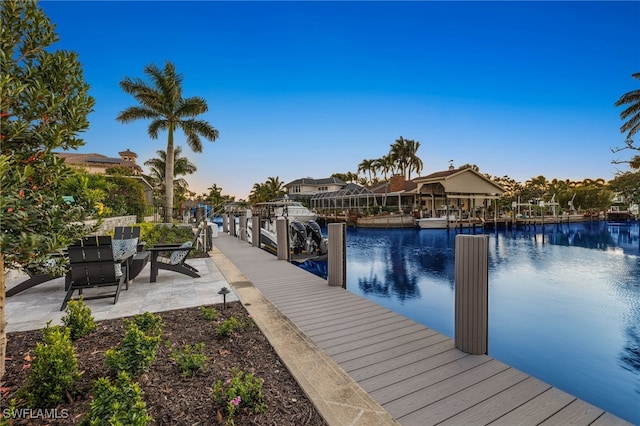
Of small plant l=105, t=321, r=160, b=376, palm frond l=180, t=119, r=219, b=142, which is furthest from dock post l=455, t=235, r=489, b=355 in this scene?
palm frond l=180, t=119, r=219, b=142

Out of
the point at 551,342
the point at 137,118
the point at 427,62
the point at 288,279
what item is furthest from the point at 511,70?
the point at 137,118

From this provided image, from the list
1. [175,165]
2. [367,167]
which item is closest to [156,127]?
[175,165]

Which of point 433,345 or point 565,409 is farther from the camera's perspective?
point 433,345

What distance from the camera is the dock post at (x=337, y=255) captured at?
5699 millimetres

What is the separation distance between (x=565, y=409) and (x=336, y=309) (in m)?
2.78

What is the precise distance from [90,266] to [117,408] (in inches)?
146

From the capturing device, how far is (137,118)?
1970cm

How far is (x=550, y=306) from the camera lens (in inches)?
333

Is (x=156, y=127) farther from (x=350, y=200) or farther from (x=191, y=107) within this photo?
(x=350, y=200)

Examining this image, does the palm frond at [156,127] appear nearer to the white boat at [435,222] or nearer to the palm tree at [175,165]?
the palm tree at [175,165]

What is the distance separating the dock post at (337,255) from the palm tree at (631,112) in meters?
35.4

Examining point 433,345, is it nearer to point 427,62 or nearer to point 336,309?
point 336,309

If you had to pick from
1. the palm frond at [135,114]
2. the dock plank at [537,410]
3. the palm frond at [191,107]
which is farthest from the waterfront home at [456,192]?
the dock plank at [537,410]

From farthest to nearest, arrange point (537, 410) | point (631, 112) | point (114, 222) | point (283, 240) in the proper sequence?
point (631, 112) < point (114, 222) < point (283, 240) < point (537, 410)
